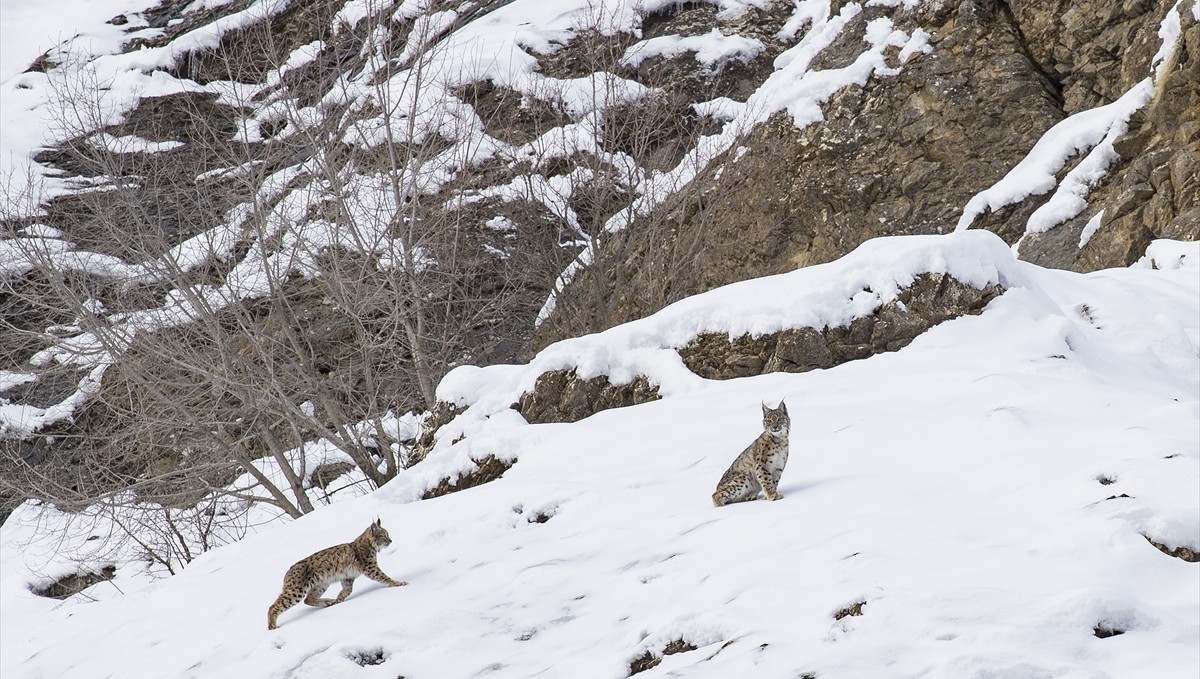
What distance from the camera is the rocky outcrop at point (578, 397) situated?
11.5 meters

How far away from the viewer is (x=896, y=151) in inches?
801

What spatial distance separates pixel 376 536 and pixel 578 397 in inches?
158

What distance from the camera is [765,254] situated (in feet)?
69.1

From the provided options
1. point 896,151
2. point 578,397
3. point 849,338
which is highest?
point 849,338

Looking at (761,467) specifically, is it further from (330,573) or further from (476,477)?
(476,477)

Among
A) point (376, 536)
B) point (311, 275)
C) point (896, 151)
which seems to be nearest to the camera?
point (376, 536)

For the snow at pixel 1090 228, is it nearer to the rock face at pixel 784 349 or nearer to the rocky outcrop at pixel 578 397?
the rock face at pixel 784 349

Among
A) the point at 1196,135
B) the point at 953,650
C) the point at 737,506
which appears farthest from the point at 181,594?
the point at 1196,135

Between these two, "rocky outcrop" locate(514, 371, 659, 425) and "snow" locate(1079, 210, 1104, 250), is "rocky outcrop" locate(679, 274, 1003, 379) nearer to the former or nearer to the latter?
"rocky outcrop" locate(514, 371, 659, 425)

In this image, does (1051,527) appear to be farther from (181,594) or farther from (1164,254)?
(1164,254)

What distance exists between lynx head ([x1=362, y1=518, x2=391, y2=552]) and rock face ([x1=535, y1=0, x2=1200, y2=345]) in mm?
11778

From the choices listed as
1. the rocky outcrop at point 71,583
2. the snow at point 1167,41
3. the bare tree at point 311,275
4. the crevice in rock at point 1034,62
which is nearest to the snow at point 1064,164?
the snow at point 1167,41

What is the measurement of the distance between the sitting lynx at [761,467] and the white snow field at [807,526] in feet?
0.44

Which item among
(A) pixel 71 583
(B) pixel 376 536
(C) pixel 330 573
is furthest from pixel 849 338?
(A) pixel 71 583
